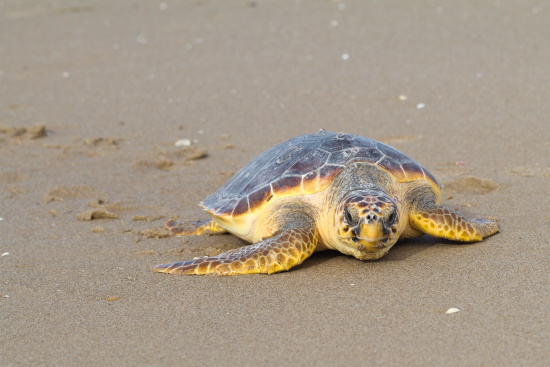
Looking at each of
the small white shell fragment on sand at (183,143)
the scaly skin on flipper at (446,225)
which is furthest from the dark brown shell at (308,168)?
→ the small white shell fragment on sand at (183,143)

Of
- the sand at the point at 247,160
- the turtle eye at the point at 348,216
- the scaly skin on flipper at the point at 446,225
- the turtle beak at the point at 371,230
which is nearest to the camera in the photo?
the sand at the point at 247,160

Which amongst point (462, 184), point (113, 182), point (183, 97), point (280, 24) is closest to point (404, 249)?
point (462, 184)

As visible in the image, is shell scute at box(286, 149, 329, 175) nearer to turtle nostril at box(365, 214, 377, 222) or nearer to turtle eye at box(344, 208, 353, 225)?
turtle eye at box(344, 208, 353, 225)

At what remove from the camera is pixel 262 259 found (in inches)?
141

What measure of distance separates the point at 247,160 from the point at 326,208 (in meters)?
2.29

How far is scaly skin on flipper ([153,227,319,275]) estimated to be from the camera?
3.58 metres

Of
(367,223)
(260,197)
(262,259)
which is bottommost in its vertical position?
(262,259)

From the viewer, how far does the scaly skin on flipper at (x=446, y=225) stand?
379cm

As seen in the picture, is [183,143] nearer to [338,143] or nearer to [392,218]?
[338,143]

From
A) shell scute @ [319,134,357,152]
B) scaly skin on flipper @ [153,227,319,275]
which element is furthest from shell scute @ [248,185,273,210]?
shell scute @ [319,134,357,152]

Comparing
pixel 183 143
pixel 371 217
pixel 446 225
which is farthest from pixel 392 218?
pixel 183 143

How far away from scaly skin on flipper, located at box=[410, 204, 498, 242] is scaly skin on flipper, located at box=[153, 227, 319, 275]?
621 millimetres

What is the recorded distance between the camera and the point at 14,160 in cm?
634

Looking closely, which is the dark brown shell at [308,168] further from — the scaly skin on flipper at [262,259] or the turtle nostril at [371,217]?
the turtle nostril at [371,217]
